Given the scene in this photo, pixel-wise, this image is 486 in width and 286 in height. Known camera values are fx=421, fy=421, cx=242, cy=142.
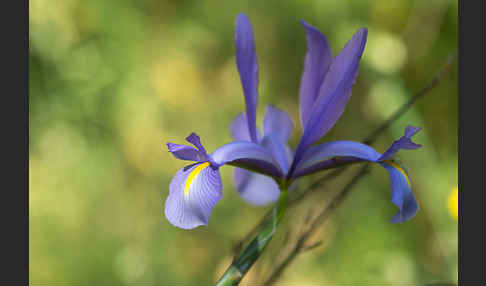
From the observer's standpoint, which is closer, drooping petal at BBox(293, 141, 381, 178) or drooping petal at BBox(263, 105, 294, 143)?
drooping petal at BBox(293, 141, 381, 178)

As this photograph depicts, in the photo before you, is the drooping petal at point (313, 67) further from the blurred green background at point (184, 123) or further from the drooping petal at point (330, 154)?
the blurred green background at point (184, 123)

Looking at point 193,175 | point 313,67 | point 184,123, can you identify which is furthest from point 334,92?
point 184,123

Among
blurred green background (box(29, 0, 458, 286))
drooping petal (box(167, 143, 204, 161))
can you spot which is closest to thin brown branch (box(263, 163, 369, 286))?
drooping petal (box(167, 143, 204, 161))

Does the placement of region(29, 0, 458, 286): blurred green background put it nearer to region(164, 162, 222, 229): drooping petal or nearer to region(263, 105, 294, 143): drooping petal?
region(263, 105, 294, 143): drooping petal

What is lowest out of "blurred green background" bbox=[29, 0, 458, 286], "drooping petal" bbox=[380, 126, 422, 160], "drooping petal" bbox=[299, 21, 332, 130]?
"blurred green background" bbox=[29, 0, 458, 286]

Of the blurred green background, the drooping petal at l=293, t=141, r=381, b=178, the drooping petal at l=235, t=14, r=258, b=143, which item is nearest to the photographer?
the drooping petal at l=293, t=141, r=381, b=178

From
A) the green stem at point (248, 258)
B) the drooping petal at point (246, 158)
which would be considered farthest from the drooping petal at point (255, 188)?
the green stem at point (248, 258)

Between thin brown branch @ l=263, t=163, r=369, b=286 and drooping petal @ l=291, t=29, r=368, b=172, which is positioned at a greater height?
drooping petal @ l=291, t=29, r=368, b=172

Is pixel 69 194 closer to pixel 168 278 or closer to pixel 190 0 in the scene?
pixel 168 278
